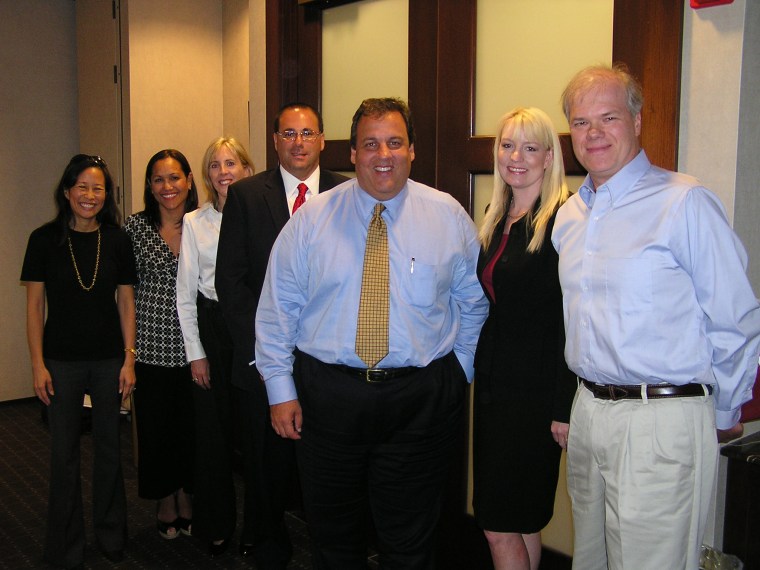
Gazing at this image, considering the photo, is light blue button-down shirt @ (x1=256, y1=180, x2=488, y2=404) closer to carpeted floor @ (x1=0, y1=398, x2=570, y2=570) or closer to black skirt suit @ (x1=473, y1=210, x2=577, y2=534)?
black skirt suit @ (x1=473, y1=210, x2=577, y2=534)

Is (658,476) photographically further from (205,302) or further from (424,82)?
(205,302)

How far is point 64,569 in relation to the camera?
2.97m

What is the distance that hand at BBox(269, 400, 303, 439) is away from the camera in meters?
2.20

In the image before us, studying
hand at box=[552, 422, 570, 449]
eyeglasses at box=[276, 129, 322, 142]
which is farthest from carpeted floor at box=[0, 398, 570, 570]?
eyeglasses at box=[276, 129, 322, 142]

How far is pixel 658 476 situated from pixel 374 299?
2.88 feet

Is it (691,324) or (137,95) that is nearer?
(691,324)

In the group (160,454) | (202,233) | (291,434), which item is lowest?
(160,454)

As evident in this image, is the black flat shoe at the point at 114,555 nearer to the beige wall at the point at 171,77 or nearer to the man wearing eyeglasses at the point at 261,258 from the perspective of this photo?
the man wearing eyeglasses at the point at 261,258

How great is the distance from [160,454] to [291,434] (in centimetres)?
125

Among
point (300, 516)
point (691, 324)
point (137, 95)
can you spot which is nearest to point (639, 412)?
point (691, 324)

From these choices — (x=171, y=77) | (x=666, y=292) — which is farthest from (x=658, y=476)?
(x=171, y=77)

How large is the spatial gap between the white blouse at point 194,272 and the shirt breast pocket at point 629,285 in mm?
1747

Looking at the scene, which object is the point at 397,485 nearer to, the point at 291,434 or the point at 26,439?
the point at 291,434

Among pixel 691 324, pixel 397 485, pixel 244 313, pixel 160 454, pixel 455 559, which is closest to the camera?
pixel 691 324
